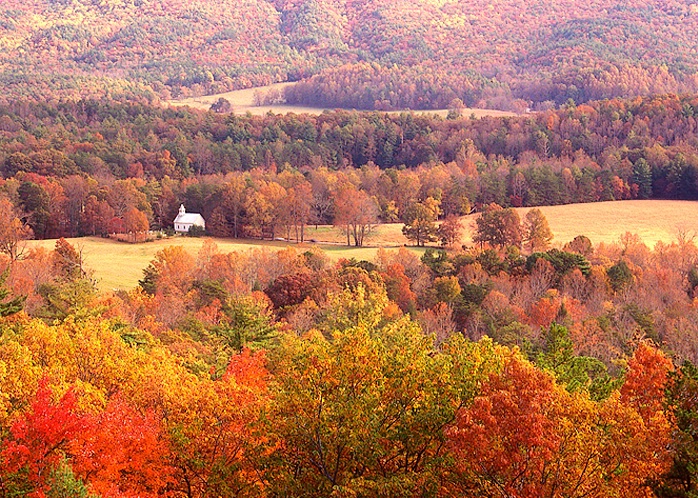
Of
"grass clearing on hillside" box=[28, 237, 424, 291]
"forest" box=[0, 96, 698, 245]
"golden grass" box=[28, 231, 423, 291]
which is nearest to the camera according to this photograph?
"golden grass" box=[28, 231, 423, 291]

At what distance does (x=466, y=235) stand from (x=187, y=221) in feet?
116

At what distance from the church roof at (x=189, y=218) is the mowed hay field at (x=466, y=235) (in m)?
5.83

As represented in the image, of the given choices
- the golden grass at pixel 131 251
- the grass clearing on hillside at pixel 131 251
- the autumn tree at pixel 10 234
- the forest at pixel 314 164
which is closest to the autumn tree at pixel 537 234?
the forest at pixel 314 164

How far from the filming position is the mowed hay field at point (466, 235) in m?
86.6

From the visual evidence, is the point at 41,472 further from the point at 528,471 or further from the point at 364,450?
the point at 528,471

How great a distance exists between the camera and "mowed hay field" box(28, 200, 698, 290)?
3408 inches

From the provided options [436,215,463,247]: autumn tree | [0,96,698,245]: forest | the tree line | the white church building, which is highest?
[0,96,698,245]: forest

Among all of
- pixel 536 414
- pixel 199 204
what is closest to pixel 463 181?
pixel 199 204

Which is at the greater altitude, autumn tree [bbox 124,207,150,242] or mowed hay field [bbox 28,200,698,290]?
autumn tree [bbox 124,207,150,242]

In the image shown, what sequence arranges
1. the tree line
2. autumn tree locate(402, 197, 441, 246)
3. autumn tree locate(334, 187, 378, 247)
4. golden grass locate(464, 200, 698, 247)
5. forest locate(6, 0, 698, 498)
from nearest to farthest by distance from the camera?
the tree line < forest locate(6, 0, 698, 498) < autumn tree locate(402, 197, 441, 246) < golden grass locate(464, 200, 698, 247) < autumn tree locate(334, 187, 378, 247)

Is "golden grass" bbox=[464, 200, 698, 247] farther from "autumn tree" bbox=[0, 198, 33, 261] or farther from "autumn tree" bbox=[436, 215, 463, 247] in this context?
"autumn tree" bbox=[0, 198, 33, 261]

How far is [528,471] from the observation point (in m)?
16.7

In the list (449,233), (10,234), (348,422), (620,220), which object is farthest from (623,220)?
(348,422)

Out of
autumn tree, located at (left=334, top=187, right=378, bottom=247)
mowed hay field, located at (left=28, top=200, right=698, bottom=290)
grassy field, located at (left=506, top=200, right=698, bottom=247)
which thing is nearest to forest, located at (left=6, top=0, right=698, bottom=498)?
autumn tree, located at (left=334, top=187, right=378, bottom=247)
